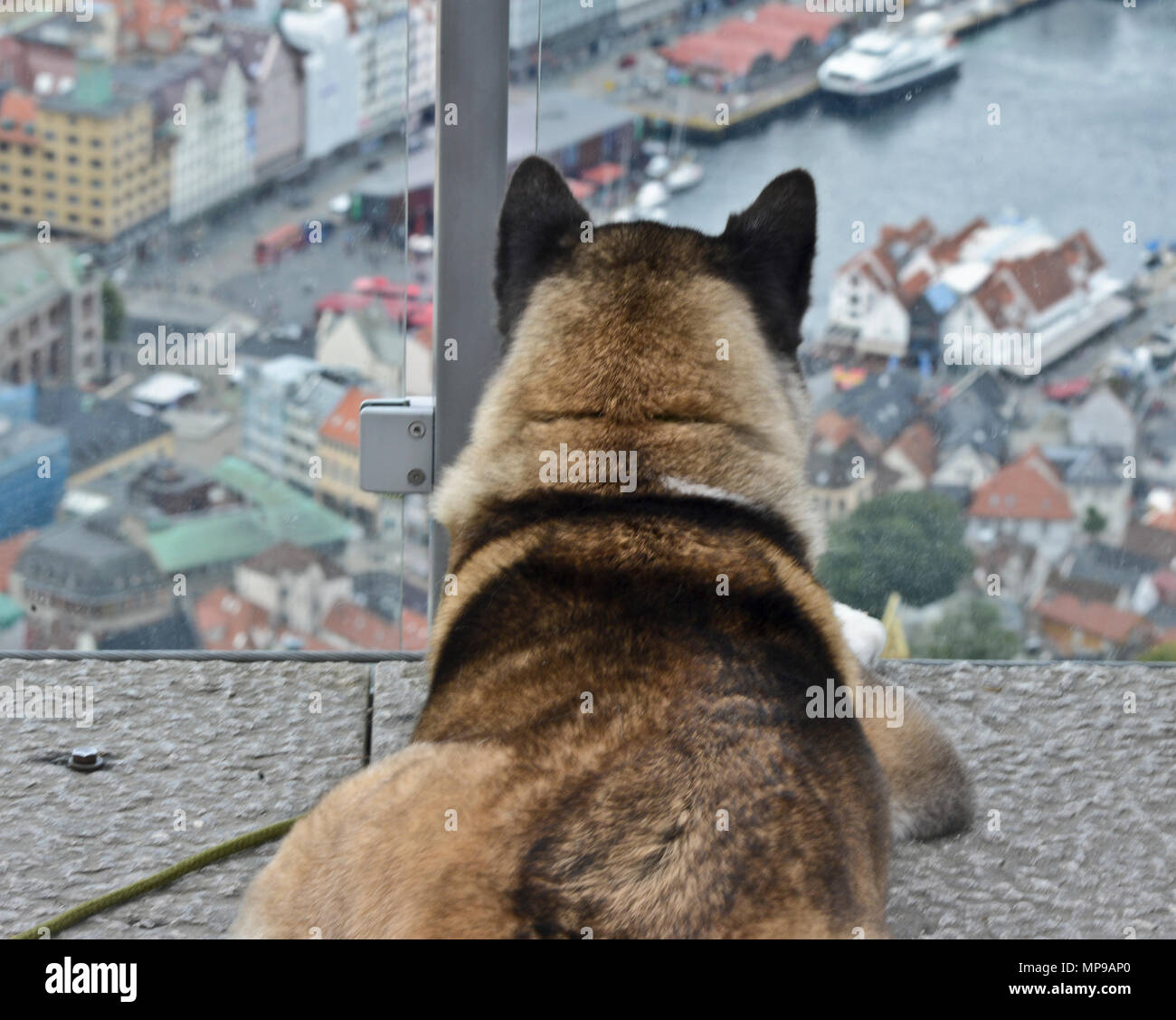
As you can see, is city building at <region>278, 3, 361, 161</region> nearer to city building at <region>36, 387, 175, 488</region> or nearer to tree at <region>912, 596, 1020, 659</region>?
city building at <region>36, 387, 175, 488</region>

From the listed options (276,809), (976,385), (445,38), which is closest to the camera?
(276,809)

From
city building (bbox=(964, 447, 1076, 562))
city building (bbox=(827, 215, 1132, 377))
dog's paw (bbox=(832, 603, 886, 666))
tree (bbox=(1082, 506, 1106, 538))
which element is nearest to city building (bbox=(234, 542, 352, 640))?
dog's paw (bbox=(832, 603, 886, 666))

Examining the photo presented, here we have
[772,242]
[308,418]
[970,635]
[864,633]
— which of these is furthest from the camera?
[970,635]

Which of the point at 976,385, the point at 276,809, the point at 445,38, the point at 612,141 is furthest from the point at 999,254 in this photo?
the point at 276,809

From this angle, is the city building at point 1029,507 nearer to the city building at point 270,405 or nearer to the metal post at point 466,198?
the metal post at point 466,198

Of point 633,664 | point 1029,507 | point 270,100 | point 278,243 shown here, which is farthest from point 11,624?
point 1029,507

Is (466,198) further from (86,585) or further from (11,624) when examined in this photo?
(11,624)

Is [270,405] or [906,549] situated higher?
[270,405]

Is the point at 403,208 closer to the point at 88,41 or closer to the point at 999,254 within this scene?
the point at 88,41
